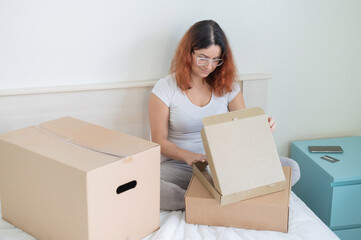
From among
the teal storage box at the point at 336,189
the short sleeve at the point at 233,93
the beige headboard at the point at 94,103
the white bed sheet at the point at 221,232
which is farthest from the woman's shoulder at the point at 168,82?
the teal storage box at the point at 336,189

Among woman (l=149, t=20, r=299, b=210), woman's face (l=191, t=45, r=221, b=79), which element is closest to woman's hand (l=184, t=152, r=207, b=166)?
woman (l=149, t=20, r=299, b=210)

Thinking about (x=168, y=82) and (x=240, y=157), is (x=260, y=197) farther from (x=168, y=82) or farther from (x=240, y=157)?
(x=168, y=82)

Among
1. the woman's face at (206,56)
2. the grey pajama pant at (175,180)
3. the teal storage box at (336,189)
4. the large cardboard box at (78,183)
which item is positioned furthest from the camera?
the teal storage box at (336,189)

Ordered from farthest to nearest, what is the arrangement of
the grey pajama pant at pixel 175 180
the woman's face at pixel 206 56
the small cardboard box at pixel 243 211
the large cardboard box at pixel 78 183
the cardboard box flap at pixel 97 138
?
1. the woman's face at pixel 206 56
2. the grey pajama pant at pixel 175 180
3. the small cardboard box at pixel 243 211
4. the cardboard box flap at pixel 97 138
5. the large cardboard box at pixel 78 183

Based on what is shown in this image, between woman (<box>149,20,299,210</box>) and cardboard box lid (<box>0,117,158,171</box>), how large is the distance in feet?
1.10

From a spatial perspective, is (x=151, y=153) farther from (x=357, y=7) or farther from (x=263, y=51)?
(x=357, y=7)

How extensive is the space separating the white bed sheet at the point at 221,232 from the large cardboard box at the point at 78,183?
3 cm

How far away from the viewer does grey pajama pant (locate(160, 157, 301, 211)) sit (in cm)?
146

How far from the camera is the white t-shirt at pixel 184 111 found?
1.70 meters

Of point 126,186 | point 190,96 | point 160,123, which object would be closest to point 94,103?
point 160,123

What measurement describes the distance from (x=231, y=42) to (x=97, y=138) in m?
0.85

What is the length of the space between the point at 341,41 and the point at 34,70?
1.38 meters

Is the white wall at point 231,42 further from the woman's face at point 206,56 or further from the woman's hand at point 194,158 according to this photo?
the woman's hand at point 194,158

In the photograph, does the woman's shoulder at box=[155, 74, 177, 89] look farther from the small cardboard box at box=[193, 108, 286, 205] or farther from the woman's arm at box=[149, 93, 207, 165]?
the small cardboard box at box=[193, 108, 286, 205]
